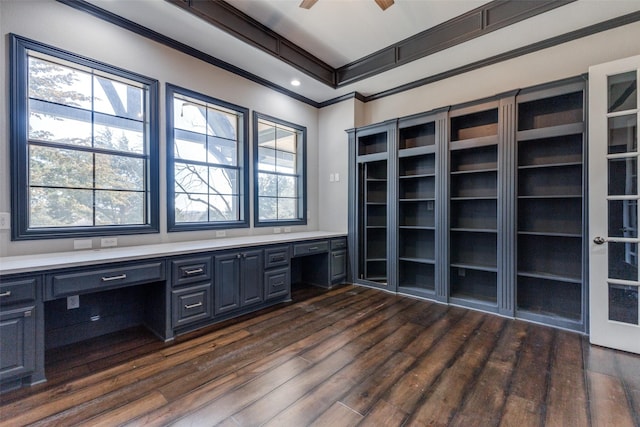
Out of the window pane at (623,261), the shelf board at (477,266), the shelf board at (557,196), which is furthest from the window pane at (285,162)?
the window pane at (623,261)

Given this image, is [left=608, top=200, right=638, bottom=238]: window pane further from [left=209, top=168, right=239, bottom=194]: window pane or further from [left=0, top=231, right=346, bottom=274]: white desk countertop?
[left=209, top=168, right=239, bottom=194]: window pane

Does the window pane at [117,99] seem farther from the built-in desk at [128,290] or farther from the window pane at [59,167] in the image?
the built-in desk at [128,290]

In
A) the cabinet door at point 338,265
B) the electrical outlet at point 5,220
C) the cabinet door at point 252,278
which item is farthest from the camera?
the cabinet door at point 338,265

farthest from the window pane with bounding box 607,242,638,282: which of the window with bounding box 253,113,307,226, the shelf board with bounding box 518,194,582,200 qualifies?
the window with bounding box 253,113,307,226

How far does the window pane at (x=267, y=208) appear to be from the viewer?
4.17 metres

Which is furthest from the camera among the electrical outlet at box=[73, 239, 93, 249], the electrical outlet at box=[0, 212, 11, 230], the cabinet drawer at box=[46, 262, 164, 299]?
the electrical outlet at box=[73, 239, 93, 249]

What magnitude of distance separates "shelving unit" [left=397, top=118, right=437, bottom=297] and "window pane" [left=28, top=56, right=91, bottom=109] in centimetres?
361

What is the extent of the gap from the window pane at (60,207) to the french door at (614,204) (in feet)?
15.3

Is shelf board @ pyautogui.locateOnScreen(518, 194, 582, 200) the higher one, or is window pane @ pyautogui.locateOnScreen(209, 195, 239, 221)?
shelf board @ pyautogui.locateOnScreen(518, 194, 582, 200)

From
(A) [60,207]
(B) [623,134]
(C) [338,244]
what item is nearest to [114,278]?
(A) [60,207]

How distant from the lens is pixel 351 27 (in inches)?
131

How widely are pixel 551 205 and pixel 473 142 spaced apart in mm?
1081

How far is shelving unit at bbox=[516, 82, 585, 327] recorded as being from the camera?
2.91 meters

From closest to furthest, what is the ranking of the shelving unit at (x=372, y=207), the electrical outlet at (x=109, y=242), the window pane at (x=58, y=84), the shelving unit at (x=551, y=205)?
1. the window pane at (x=58, y=84)
2. the electrical outlet at (x=109, y=242)
3. the shelving unit at (x=551, y=205)
4. the shelving unit at (x=372, y=207)
